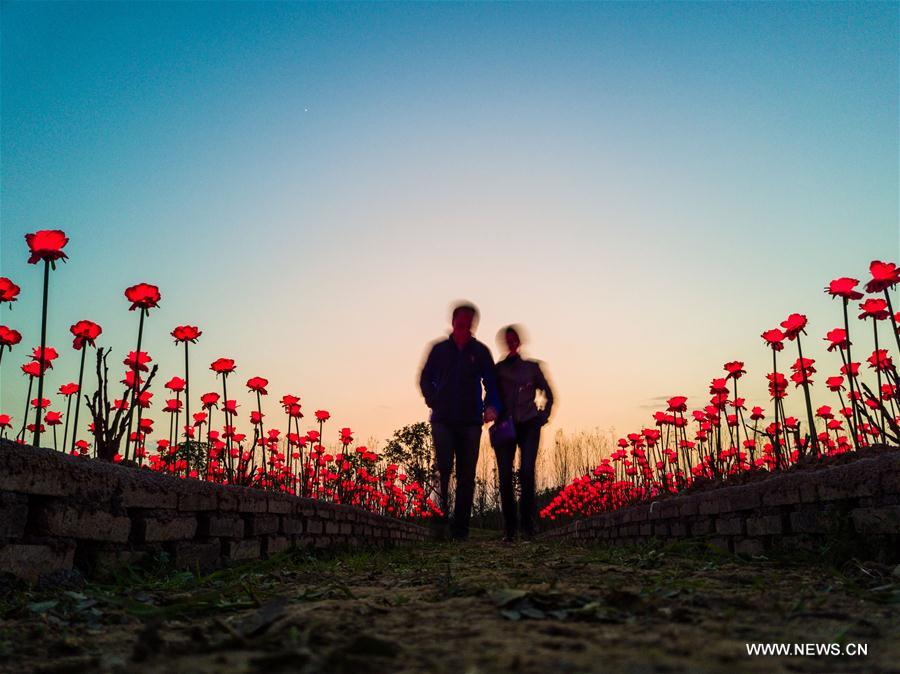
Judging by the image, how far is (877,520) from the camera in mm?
2586

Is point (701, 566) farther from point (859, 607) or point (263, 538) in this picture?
point (263, 538)

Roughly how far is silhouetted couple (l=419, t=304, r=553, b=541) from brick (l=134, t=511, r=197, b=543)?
3.18 meters

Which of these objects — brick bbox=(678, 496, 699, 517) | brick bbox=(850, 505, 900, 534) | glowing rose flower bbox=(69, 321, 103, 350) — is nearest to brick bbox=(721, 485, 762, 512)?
brick bbox=(678, 496, 699, 517)

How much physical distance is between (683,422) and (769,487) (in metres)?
6.51

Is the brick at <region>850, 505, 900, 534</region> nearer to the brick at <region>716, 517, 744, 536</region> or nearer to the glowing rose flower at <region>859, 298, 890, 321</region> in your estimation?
the brick at <region>716, 517, 744, 536</region>

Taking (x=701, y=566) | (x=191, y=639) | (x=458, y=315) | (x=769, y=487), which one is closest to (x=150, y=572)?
(x=191, y=639)

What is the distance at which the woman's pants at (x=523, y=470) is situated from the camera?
273 inches

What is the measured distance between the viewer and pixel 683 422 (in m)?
9.57

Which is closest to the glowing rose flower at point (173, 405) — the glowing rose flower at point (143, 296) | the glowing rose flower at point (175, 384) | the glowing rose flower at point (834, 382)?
the glowing rose flower at point (175, 384)

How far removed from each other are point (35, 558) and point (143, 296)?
295 centimetres

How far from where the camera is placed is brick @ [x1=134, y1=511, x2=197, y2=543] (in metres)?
2.87

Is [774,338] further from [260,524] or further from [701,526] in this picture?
[260,524]

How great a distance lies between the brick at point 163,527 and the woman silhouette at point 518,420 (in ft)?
13.1

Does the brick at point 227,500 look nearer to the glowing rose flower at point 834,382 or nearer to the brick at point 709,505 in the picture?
the brick at point 709,505
